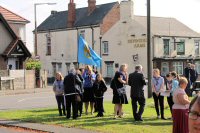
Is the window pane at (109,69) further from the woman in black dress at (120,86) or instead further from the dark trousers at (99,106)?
the woman in black dress at (120,86)

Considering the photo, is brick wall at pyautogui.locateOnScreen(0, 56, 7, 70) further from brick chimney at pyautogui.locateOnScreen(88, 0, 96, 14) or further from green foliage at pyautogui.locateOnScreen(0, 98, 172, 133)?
green foliage at pyautogui.locateOnScreen(0, 98, 172, 133)

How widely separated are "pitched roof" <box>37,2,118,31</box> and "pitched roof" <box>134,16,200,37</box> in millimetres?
4156

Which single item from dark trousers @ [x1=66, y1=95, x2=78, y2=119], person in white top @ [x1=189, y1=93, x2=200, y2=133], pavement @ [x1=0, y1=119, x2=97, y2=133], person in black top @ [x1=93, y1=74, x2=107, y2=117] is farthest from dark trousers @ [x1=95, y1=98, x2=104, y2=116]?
person in white top @ [x1=189, y1=93, x2=200, y2=133]

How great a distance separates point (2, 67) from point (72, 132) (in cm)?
3012

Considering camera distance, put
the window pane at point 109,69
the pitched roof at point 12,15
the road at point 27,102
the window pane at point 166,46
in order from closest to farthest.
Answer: the road at point 27,102 → the pitched roof at point 12,15 → the window pane at point 166,46 → the window pane at point 109,69

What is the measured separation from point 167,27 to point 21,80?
23258mm

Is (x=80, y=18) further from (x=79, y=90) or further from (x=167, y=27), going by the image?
(x=79, y=90)

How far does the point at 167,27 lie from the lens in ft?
186

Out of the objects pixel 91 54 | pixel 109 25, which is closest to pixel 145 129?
pixel 91 54

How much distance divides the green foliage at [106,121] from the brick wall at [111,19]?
3807 centimetres

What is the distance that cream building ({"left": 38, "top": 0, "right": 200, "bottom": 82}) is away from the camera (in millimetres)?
53094

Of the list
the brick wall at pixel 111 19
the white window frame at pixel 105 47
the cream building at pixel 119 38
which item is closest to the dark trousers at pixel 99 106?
the cream building at pixel 119 38

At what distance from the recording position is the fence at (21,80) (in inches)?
1501

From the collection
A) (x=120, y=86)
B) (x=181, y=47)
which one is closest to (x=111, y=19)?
(x=181, y=47)
